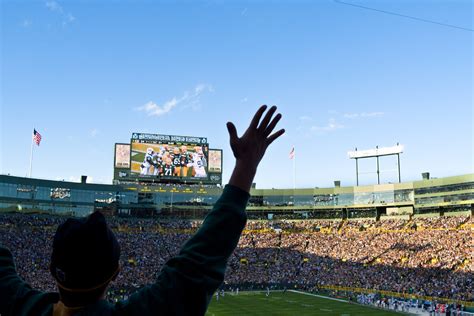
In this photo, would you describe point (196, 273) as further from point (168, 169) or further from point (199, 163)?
point (199, 163)

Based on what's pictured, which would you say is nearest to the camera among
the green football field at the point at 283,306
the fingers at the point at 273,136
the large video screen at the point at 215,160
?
the fingers at the point at 273,136

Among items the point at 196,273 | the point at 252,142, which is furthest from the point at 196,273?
the point at 252,142

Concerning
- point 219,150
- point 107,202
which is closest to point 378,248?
point 219,150

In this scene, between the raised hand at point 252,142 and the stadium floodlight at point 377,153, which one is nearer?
the raised hand at point 252,142

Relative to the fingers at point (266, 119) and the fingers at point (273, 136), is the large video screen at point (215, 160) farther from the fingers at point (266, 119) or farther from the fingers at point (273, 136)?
the fingers at point (266, 119)

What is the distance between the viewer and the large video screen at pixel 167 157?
65500 mm

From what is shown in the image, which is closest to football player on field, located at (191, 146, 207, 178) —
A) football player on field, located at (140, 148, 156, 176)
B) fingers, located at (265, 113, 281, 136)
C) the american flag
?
football player on field, located at (140, 148, 156, 176)

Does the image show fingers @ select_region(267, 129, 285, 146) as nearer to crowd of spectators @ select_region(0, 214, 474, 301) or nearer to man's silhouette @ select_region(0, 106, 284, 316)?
man's silhouette @ select_region(0, 106, 284, 316)

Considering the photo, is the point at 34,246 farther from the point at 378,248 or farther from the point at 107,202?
the point at 378,248

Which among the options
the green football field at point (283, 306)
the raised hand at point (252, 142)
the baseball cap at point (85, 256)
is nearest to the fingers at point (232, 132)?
the raised hand at point (252, 142)

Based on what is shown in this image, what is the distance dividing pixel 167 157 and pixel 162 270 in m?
64.8

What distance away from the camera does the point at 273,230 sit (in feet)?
244

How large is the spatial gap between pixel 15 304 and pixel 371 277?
51.5 meters

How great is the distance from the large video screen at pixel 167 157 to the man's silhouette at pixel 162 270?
64.6 meters
